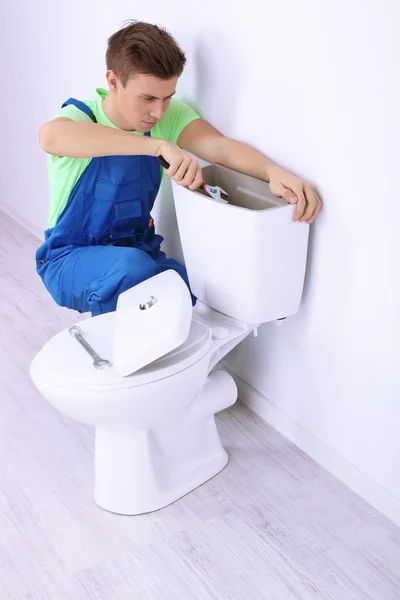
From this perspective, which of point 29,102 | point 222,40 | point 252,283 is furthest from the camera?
point 29,102

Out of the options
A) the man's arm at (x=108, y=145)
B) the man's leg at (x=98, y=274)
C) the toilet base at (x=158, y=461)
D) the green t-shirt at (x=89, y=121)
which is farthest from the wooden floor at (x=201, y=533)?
the man's arm at (x=108, y=145)

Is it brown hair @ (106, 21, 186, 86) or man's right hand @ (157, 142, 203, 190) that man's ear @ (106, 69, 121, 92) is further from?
man's right hand @ (157, 142, 203, 190)

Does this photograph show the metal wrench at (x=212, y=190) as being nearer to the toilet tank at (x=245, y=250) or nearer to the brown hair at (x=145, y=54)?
the toilet tank at (x=245, y=250)

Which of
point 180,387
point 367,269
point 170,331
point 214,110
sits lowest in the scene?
point 180,387

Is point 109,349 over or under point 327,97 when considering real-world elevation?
under

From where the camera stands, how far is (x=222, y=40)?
5.92 ft

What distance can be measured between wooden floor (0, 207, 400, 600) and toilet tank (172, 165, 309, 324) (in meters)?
0.38

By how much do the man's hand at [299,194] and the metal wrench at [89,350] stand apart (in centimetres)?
48

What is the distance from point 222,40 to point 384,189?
1.90ft

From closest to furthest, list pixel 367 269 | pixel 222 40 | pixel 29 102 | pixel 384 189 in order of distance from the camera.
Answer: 1. pixel 384 189
2. pixel 367 269
3. pixel 222 40
4. pixel 29 102

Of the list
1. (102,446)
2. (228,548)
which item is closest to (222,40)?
(102,446)

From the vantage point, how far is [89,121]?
1898 millimetres

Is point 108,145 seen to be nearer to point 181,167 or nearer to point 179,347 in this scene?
point 181,167

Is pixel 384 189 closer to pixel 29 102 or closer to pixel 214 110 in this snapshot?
pixel 214 110
